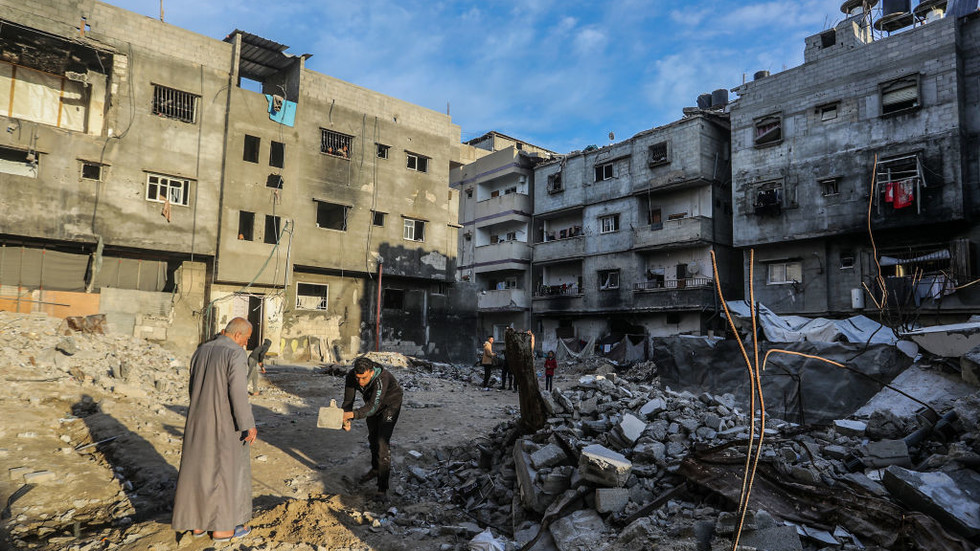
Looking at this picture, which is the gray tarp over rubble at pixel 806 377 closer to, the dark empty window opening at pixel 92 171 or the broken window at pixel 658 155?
the broken window at pixel 658 155

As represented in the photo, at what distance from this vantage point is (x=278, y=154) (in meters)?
22.7

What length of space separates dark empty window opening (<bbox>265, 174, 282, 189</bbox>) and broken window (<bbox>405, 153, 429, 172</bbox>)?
21.3ft

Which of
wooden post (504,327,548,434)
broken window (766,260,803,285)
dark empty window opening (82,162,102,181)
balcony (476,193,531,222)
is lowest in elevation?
wooden post (504,327,548,434)

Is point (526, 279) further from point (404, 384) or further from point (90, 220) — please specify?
point (90, 220)

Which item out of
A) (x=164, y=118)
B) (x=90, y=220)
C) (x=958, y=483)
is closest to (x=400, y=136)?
(x=164, y=118)

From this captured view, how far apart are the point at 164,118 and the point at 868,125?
90.4ft

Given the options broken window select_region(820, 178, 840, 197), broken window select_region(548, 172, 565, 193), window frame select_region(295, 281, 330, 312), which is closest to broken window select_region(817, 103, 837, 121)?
broken window select_region(820, 178, 840, 197)

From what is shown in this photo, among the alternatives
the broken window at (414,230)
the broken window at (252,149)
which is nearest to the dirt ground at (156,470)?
the broken window at (252,149)

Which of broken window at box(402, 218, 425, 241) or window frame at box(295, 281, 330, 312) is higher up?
broken window at box(402, 218, 425, 241)

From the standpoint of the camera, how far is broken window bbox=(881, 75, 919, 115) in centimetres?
2166

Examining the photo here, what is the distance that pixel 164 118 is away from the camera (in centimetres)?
1984

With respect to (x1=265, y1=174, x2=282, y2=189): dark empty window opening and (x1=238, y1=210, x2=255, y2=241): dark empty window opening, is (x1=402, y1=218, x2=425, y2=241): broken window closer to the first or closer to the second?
(x1=265, y1=174, x2=282, y2=189): dark empty window opening

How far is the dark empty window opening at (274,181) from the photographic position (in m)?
22.2

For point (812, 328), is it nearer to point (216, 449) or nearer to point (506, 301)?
point (506, 301)
